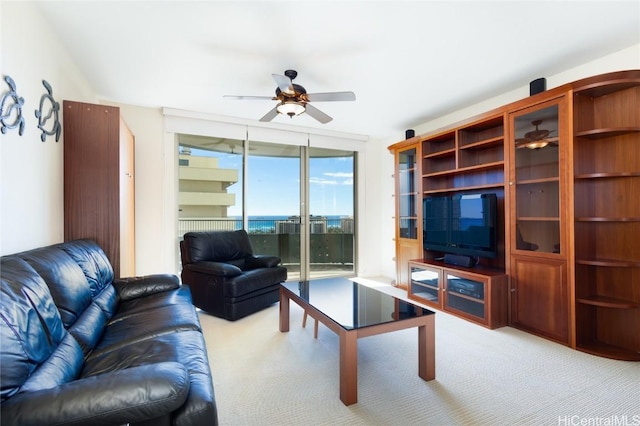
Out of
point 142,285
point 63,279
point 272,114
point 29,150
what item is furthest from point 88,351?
point 272,114

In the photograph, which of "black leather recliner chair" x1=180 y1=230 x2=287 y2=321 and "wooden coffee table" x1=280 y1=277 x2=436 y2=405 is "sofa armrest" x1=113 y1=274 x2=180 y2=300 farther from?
"wooden coffee table" x1=280 y1=277 x2=436 y2=405

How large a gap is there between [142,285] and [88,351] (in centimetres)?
102

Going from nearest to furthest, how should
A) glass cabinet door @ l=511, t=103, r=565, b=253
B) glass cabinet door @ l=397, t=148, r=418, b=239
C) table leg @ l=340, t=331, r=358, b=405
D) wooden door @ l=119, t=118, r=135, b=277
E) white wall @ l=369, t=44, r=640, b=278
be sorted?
1. table leg @ l=340, t=331, r=358, b=405
2. white wall @ l=369, t=44, r=640, b=278
3. glass cabinet door @ l=511, t=103, r=565, b=253
4. wooden door @ l=119, t=118, r=135, b=277
5. glass cabinet door @ l=397, t=148, r=418, b=239

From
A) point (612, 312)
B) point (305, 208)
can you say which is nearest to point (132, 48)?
point (305, 208)

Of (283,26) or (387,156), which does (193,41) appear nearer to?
(283,26)

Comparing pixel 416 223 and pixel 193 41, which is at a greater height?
pixel 193 41

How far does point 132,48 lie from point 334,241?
3868 millimetres

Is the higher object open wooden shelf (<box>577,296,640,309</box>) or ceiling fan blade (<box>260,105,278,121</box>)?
ceiling fan blade (<box>260,105,278,121</box>)

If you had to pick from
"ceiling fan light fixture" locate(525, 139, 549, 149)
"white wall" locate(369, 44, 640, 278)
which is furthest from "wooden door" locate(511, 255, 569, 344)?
"white wall" locate(369, 44, 640, 278)

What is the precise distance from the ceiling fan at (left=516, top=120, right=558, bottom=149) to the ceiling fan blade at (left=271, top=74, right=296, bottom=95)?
7.45ft

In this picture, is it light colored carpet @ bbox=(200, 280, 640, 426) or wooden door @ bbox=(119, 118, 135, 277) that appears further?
wooden door @ bbox=(119, 118, 135, 277)

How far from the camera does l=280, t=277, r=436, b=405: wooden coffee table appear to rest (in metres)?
1.74

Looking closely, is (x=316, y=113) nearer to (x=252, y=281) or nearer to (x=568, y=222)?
(x=252, y=281)

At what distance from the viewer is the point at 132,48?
2.43 meters
